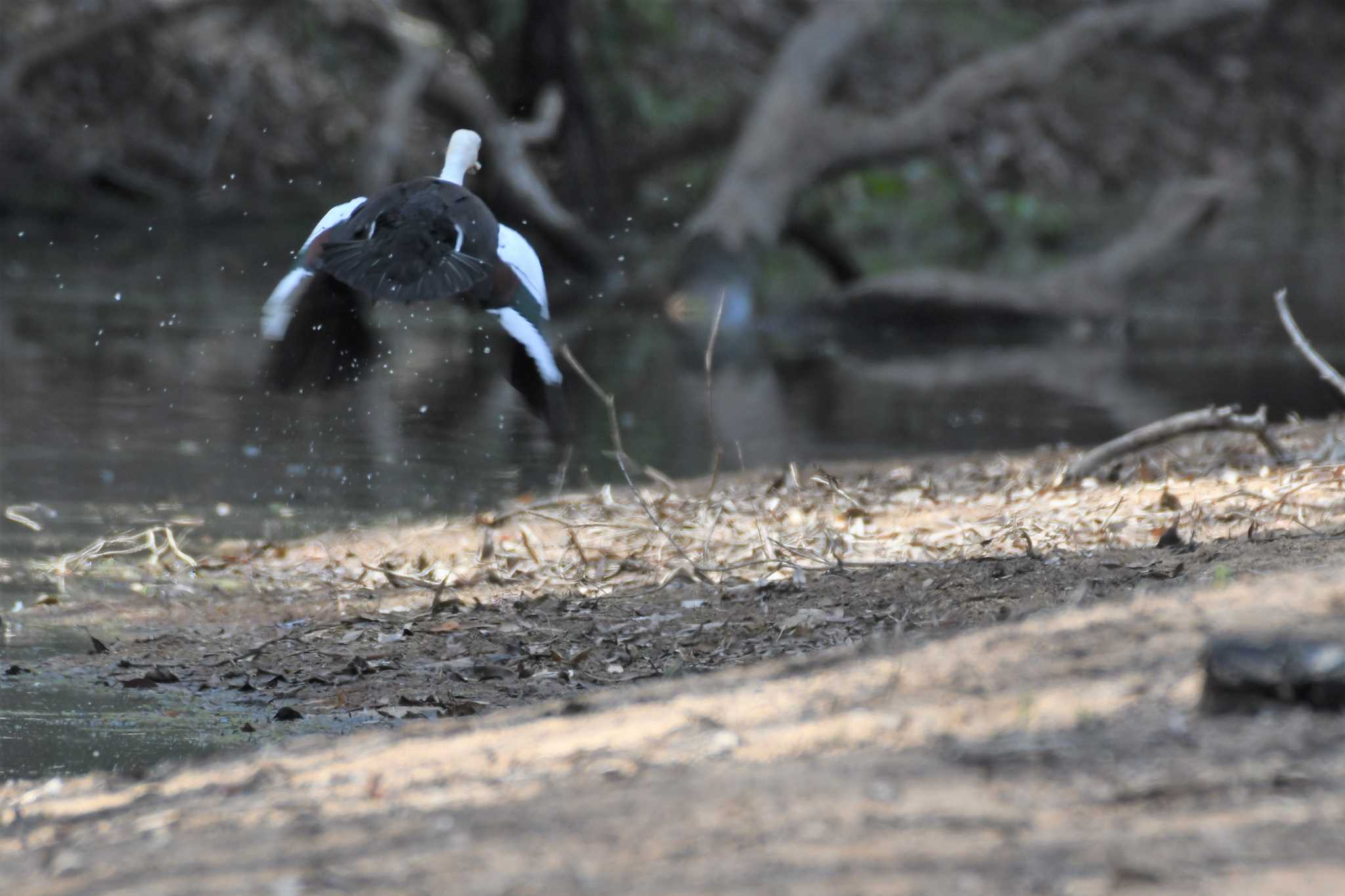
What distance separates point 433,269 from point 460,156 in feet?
4.00

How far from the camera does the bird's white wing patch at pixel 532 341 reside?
17.3ft

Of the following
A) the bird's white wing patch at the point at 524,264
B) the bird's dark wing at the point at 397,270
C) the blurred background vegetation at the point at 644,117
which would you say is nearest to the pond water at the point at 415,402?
the bird's dark wing at the point at 397,270

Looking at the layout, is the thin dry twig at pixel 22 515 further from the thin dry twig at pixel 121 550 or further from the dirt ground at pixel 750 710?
the dirt ground at pixel 750 710

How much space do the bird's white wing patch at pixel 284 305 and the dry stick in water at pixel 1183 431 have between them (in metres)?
2.93

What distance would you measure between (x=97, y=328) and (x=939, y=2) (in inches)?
636

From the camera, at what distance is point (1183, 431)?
19.2 feet

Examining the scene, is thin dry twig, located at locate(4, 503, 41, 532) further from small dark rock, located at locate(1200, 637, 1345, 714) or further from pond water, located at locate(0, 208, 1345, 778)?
small dark rock, located at locate(1200, 637, 1345, 714)

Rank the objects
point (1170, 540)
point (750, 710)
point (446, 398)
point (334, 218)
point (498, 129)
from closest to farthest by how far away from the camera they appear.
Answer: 1. point (750, 710)
2. point (1170, 540)
3. point (334, 218)
4. point (446, 398)
5. point (498, 129)

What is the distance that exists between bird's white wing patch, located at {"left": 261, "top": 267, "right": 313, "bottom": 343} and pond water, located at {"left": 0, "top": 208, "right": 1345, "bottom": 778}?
1.92 ft

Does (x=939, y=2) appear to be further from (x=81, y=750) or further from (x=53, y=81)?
(x=81, y=750)

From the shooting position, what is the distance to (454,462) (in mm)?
7809

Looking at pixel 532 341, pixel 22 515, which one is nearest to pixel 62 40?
pixel 22 515

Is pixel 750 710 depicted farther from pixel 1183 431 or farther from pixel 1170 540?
pixel 1183 431

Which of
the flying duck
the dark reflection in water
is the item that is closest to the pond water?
the dark reflection in water
